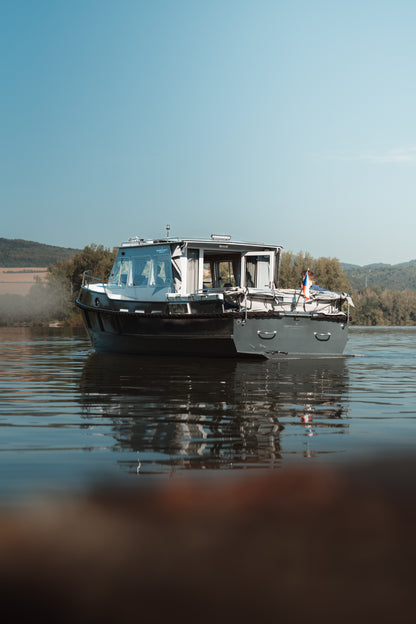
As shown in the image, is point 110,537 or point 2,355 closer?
point 110,537

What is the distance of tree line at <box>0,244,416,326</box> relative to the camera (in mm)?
62906

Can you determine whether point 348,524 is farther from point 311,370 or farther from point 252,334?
point 252,334

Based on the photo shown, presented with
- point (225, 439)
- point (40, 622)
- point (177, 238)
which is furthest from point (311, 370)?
point (40, 622)

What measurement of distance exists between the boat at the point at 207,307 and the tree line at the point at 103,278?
38.9 metres

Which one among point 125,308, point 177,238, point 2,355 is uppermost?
point 177,238

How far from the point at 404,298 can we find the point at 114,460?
72051 mm

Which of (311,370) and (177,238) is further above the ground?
(177,238)

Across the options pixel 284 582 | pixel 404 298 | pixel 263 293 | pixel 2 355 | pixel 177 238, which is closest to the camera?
pixel 284 582

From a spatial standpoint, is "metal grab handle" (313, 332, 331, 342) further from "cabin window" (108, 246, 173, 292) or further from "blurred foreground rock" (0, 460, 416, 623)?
"blurred foreground rock" (0, 460, 416, 623)

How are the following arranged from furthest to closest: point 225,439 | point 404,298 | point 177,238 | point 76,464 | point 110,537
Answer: point 404,298 → point 177,238 → point 225,439 → point 76,464 → point 110,537

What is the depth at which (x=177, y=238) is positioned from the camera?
2003cm

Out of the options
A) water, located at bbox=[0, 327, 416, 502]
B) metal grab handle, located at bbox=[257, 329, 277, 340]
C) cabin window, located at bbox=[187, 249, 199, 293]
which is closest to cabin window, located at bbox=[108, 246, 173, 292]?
cabin window, located at bbox=[187, 249, 199, 293]

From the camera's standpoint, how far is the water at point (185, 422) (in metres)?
6.04

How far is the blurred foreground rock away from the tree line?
184 ft
